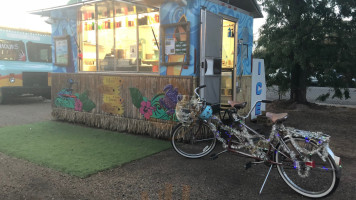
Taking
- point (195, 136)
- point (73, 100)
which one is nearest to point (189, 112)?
point (195, 136)

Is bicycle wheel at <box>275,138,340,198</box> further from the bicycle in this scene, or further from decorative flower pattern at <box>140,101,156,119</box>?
decorative flower pattern at <box>140,101,156,119</box>

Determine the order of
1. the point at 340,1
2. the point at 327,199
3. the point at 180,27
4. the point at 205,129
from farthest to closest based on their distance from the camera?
1. the point at 340,1
2. the point at 180,27
3. the point at 205,129
4. the point at 327,199

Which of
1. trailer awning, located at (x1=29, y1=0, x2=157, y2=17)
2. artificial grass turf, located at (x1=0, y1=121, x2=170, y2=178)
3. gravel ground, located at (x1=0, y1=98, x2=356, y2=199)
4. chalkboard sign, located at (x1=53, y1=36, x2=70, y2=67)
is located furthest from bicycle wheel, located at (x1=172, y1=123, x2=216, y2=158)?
chalkboard sign, located at (x1=53, y1=36, x2=70, y2=67)

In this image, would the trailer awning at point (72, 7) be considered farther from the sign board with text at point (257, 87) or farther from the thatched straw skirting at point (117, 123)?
the sign board with text at point (257, 87)

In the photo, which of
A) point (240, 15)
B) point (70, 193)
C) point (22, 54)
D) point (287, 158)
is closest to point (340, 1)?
point (240, 15)

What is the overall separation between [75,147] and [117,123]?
1.50 metres

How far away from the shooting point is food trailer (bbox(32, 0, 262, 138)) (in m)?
5.84

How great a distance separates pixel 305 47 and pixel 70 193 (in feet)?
27.6

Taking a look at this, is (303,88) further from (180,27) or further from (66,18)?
(66,18)

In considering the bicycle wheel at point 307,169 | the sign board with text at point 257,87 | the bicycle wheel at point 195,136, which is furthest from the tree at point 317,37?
the bicycle wheel at point 307,169

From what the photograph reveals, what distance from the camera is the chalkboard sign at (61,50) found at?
309 inches

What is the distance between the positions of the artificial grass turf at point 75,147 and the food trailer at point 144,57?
1.67 feet

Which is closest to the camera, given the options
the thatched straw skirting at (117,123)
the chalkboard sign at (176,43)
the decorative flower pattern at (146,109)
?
the chalkboard sign at (176,43)

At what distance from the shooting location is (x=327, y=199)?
3.43 metres
